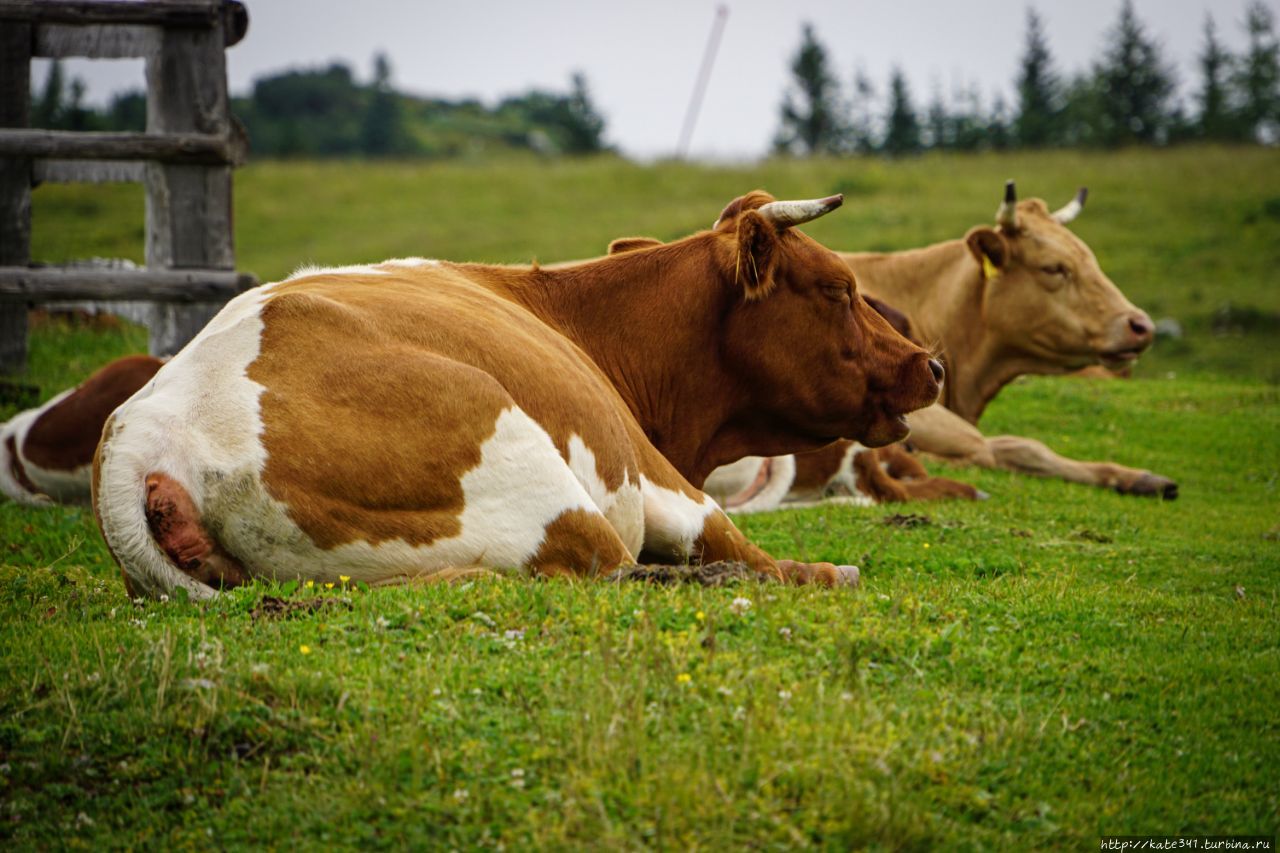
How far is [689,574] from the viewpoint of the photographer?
5.40 m

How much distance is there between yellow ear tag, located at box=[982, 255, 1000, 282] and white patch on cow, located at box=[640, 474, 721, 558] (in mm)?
7872

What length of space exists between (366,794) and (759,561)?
2930 millimetres

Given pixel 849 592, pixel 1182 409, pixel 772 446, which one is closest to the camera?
pixel 849 592

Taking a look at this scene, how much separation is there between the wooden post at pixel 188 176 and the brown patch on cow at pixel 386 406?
583 cm

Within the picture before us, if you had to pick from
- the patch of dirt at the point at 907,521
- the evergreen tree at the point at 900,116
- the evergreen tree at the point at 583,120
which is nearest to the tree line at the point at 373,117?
the evergreen tree at the point at 583,120

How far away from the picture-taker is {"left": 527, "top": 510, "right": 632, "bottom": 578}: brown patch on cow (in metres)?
5.11

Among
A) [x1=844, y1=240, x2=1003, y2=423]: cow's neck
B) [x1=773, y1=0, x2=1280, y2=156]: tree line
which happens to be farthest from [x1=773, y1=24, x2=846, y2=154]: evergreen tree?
[x1=844, y1=240, x2=1003, y2=423]: cow's neck

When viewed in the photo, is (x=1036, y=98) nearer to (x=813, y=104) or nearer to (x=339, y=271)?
(x=813, y=104)

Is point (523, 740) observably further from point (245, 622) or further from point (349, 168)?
point (349, 168)

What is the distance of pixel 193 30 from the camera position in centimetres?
1084

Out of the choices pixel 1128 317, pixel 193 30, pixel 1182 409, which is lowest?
pixel 1182 409

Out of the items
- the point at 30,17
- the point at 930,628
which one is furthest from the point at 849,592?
the point at 30,17

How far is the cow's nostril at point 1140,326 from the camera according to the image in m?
12.8

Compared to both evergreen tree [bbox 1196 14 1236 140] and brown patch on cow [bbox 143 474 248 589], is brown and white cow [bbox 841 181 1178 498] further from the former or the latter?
evergreen tree [bbox 1196 14 1236 140]
